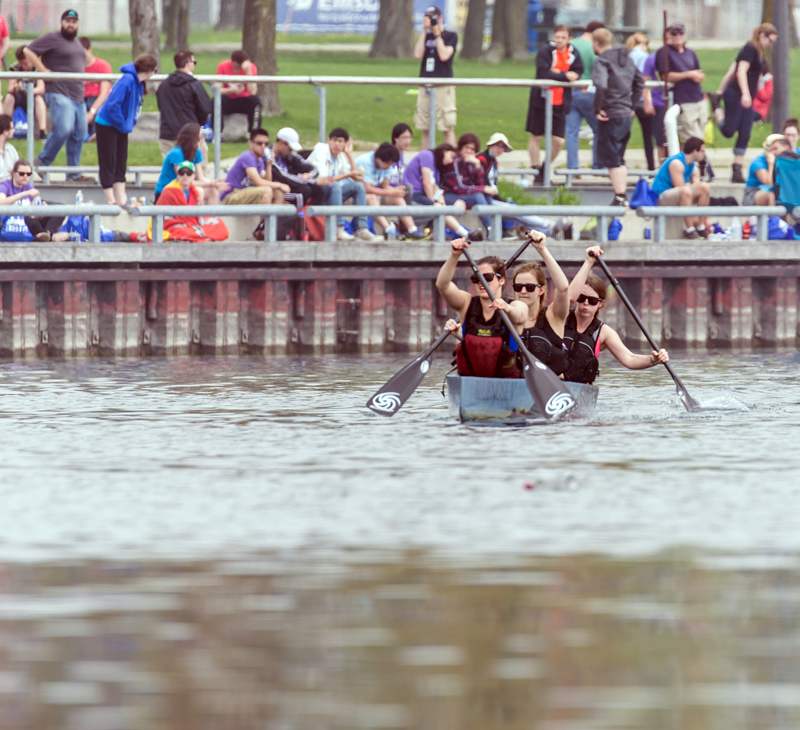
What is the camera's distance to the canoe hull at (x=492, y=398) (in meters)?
13.9

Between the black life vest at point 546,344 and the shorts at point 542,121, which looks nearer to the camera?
the black life vest at point 546,344

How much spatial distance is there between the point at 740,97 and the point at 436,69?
396 centimetres

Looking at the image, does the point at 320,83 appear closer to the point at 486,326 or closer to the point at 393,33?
the point at 486,326

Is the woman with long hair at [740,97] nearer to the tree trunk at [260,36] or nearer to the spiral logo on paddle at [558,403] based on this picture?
the tree trunk at [260,36]

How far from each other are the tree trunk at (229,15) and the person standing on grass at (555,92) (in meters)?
41.2

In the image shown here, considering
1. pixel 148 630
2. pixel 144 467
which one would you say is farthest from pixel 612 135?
pixel 148 630

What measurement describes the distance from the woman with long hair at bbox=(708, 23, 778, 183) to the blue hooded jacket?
8084mm

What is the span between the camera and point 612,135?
2161cm

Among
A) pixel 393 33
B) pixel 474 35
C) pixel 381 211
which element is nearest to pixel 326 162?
pixel 381 211

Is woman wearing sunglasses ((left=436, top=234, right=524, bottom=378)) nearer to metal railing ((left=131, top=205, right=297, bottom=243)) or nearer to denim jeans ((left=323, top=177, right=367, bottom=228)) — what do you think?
metal railing ((left=131, top=205, right=297, bottom=243))

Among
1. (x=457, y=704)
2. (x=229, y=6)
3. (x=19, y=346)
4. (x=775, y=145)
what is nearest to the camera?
(x=457, y=704)

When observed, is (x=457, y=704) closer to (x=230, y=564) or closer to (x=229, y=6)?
(x=230, y=564)

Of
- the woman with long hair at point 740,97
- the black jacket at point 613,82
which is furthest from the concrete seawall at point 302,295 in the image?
the woman with long hair at point 740,97

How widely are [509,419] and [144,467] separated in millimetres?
3641
